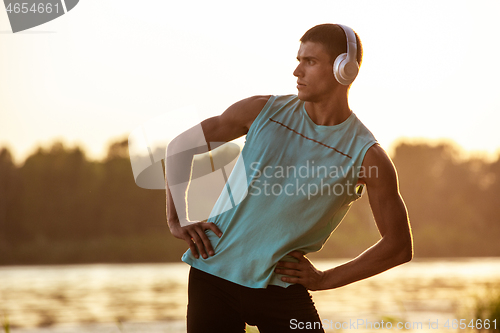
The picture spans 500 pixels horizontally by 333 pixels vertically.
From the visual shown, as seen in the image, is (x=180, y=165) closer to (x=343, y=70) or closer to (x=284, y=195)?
(x=284, y=195)

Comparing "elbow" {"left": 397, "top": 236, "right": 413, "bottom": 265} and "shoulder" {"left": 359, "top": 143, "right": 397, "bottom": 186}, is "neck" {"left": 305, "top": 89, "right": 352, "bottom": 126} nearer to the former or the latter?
"shoulder" {"left": 359, "top": 143, "right": 397, "bottom": 186}

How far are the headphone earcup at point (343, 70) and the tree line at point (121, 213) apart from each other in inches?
1763

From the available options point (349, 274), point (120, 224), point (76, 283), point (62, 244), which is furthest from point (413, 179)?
point (349, 274)

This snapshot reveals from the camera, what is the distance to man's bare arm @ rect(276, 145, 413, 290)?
7.18 ft

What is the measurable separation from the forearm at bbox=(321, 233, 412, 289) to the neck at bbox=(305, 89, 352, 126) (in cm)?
54

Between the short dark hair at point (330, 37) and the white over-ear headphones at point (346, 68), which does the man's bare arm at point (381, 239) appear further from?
the short dark hair at point (330, 37)

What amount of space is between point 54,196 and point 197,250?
2209 inches

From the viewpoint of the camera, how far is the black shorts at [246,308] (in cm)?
221

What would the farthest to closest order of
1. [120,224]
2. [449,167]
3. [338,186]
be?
1. [449,167]
2. [120,224]
3. [338,186]

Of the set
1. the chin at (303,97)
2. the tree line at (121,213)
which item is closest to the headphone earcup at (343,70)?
the chin at (303,97)

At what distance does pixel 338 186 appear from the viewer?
→ 2188 mm

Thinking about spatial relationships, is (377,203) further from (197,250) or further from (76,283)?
(76,283)

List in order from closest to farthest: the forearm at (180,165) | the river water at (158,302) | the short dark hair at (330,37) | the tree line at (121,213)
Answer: the short dark hair at (330,37) → the forearm at (180,165) → the river water at (158,302) → the tree line at (121,213)

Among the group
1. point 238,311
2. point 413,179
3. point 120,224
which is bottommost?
point 413,179
